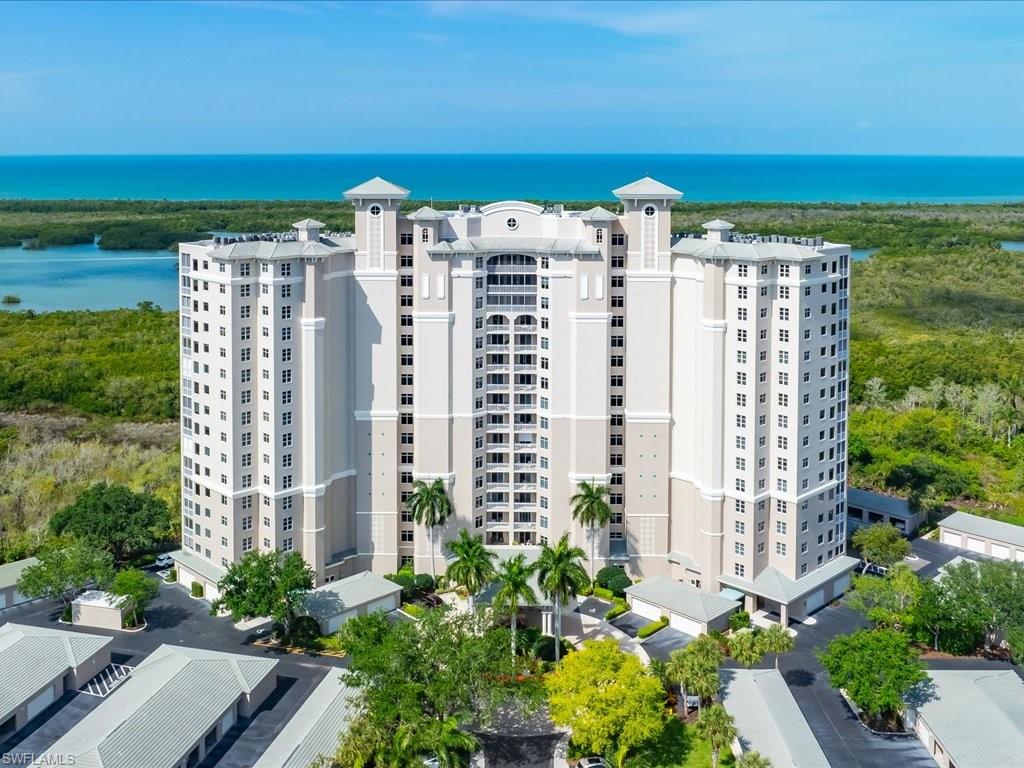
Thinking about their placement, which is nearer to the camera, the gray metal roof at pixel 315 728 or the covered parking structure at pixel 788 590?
the gray metal roof at pixel 315 728

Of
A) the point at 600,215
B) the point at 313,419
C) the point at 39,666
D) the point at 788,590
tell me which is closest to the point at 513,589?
the point at 313,419

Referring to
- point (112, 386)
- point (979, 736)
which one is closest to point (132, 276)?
point (112, 386)

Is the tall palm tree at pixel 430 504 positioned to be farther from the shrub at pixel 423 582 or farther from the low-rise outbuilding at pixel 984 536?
the low-rise outbuilding at pixel 984 536

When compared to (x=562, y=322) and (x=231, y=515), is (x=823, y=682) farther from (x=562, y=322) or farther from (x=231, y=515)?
(x=231, y=515)

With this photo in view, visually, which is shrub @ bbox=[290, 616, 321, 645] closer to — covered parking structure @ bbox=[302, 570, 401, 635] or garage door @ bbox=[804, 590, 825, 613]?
covered parking structure @ bbox=[302, 570, 401, 635]

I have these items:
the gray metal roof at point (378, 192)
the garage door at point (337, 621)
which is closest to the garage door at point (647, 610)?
the garage door at point (337, 621)

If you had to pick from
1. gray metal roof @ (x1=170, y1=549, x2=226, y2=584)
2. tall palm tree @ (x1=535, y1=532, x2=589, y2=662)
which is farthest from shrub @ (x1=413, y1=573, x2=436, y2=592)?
gray metal roof @ (x1=170, y1=549, x2=226, y2=584)
